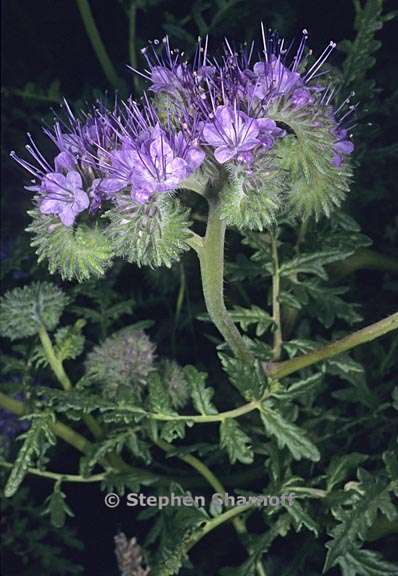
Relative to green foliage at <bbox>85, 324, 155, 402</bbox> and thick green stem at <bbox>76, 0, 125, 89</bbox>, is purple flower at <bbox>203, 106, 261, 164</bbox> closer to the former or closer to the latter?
green foliage at <bbox>85, 324, 155, 402</bbox>

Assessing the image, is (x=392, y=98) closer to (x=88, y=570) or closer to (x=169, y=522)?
(x=169, y=522)

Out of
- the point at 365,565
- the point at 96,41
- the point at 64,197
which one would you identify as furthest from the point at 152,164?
the point at 96,41

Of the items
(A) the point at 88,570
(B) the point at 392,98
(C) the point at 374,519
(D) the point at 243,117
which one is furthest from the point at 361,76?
(A) the point at 88,570

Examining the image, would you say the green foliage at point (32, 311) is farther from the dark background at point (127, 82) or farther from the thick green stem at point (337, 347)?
the thick green stem at point (337, 347)

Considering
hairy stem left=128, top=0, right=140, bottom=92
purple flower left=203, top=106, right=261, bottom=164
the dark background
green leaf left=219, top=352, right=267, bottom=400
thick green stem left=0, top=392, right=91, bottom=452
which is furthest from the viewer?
hairy stem left=128, top=0, right=140, bottom=92

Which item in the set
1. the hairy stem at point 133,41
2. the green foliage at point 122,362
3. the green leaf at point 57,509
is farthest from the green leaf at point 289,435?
the hairy stem at point 133,41

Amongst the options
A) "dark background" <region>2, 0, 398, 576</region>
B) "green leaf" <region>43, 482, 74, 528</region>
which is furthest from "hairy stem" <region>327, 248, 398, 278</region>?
"green leaf" <region>43, 482, 74, 528</region>

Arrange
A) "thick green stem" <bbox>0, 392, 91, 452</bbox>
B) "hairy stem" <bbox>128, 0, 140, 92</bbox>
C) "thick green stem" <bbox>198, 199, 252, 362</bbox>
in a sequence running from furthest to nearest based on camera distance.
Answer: "hairy stem" <bbox>128, 0, 140, 92</bbox>, "thick green stem" <bbox>0, 392, 91, 452</bbox>, "thick green stem" <bbox>198, 199, 252, 362</bbox>
